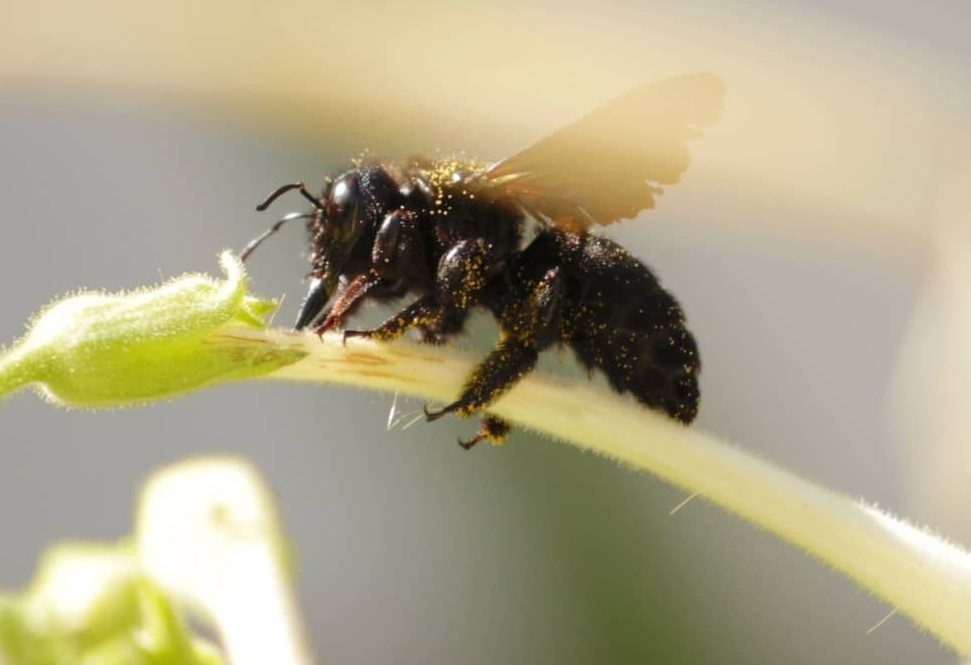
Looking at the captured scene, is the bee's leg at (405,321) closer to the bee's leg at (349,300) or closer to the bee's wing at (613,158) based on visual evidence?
the bee's leg at (349,300)

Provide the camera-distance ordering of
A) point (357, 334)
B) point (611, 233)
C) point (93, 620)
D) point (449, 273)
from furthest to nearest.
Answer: point (611, 233)
point (449, 273)
point (357, 334)
point (93, 620)

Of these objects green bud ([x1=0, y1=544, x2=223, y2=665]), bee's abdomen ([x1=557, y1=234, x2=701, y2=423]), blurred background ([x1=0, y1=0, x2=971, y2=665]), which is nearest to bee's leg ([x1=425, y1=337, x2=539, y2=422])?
bee's abdomen ([x1=557, y1=234, x2=701, y2=423])

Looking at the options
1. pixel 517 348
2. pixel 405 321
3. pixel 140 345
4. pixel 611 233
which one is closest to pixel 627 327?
pixel 517 348

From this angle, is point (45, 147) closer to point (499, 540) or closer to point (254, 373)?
point (499, 540)

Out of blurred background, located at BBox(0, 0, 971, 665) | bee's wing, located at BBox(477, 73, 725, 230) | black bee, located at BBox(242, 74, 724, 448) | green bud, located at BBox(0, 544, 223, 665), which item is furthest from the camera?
blurred background, located at BBox(0, 0, 971, 665)

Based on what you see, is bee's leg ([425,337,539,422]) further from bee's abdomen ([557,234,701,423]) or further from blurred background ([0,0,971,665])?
blurred background ([0,0,971,665])

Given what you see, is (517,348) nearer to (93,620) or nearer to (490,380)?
(490,380)

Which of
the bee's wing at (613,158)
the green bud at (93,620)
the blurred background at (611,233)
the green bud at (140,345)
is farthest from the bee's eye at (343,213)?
the blurred background at (611,233)
